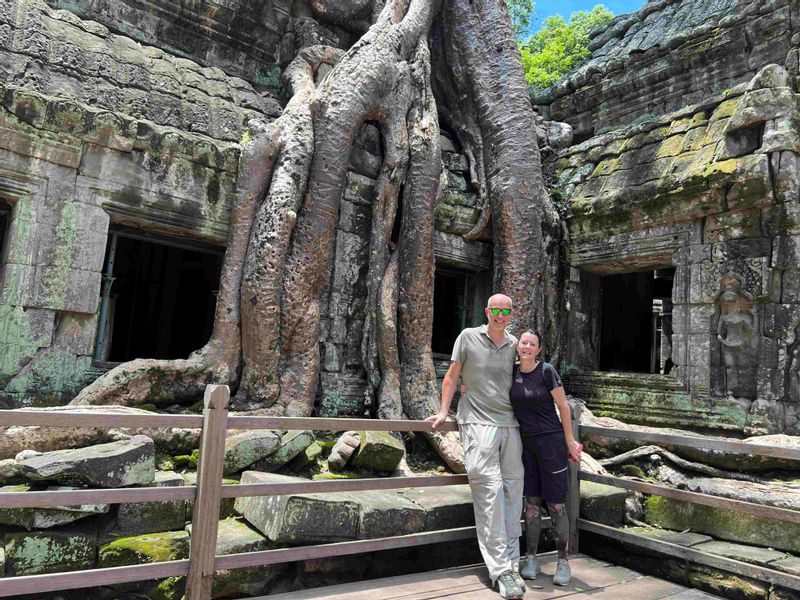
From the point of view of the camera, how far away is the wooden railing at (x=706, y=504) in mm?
2648

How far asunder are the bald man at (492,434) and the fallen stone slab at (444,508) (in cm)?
43

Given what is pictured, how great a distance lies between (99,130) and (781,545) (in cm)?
541

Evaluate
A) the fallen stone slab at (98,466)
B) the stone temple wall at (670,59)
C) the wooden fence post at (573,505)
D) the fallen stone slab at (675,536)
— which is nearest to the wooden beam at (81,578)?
the fallen stone slab at (98,466)

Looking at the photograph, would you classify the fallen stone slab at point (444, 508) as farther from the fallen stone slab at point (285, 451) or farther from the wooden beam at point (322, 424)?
the fallen stone slab at point (285, 451)

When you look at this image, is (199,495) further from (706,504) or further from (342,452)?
(706,504)

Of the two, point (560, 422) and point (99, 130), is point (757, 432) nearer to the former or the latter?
point (560, 422)

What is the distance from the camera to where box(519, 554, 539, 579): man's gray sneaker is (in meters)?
2.93

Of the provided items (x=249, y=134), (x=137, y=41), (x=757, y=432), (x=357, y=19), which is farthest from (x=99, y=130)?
(x=757, y=432)

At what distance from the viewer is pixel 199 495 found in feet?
7.77

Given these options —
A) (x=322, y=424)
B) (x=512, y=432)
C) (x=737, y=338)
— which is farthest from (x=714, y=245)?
(x=322, y=424)

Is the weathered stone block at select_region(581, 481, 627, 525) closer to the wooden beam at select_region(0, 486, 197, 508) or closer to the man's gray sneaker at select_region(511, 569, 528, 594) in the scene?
the man's gray sneaker at select_region(511, 569, 528, 594)

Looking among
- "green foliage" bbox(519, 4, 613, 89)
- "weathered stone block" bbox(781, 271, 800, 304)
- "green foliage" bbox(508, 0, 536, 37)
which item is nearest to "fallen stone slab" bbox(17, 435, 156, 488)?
"weathered stone block" bbox(781, 271, 800, 304)

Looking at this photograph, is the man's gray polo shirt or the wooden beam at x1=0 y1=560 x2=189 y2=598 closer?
the wooden beam at x1=0 y1=560 x2=189 y2=598

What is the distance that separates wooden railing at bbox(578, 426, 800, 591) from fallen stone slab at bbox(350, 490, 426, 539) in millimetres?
1039
